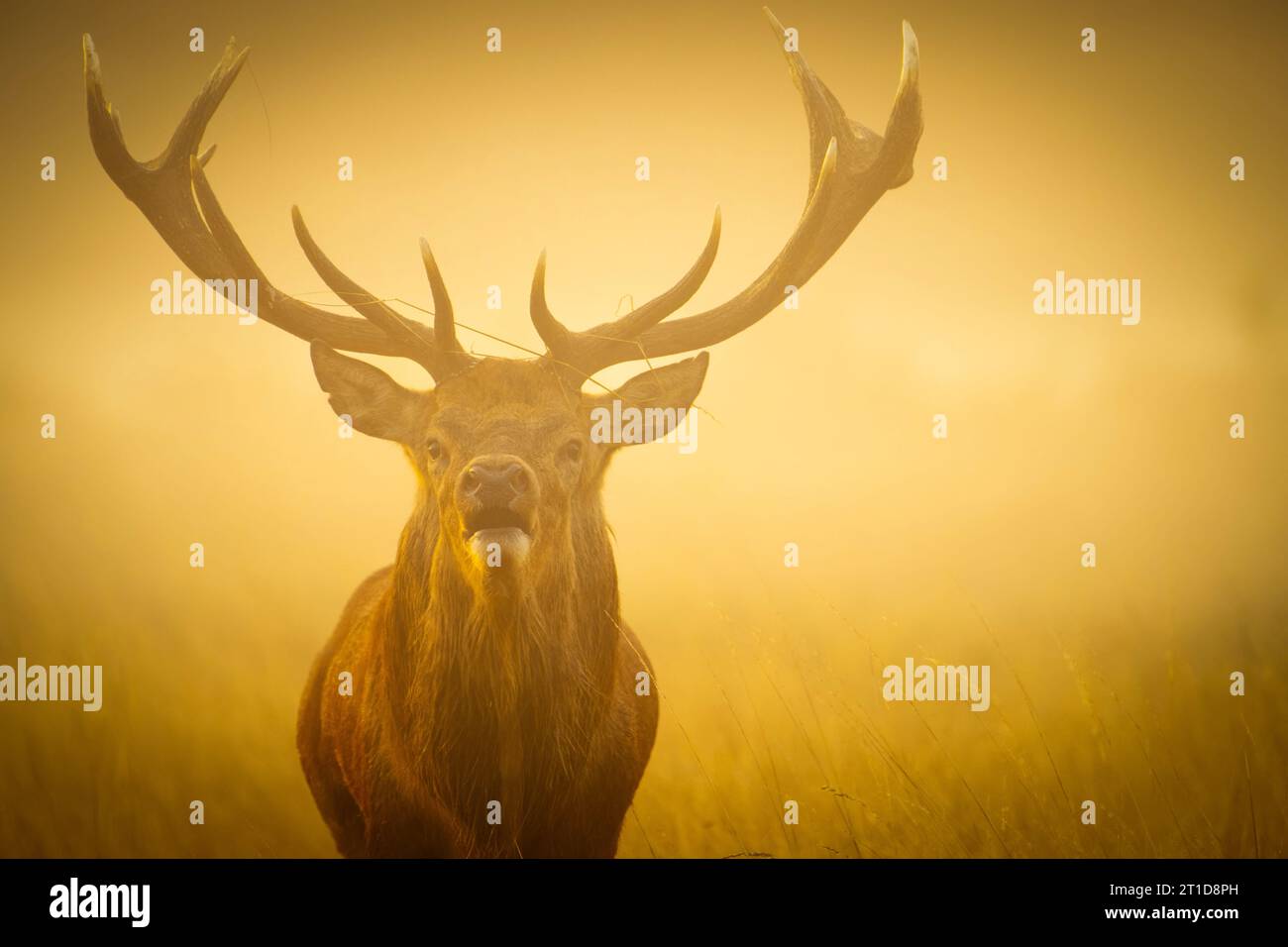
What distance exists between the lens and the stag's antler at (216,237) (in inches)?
135

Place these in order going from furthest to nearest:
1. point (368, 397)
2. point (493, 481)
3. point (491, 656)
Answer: point (368, 397)
point (491, 656)
point (493, 481)

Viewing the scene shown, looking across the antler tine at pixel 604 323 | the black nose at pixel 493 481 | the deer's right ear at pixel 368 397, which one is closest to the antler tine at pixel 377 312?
the deer's right ear at pixel 368 397

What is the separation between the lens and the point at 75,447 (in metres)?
4.88

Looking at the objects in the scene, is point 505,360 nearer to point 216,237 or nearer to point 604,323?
point 604,323

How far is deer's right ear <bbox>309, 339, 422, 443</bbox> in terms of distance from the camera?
3.36 meters

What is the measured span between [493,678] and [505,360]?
962 mm

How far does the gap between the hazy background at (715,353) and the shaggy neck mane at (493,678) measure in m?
1.30

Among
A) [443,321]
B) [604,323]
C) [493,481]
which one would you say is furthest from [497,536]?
[604,323]

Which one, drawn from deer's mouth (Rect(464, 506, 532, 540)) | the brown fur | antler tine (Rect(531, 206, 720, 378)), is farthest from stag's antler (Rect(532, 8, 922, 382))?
deer's mouth (Rect(464, 506, 532, 540))

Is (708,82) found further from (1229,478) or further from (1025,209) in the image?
(1229,478)

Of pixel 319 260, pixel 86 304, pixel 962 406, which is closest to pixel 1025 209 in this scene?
pixel 962 406

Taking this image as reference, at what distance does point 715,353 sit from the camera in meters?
5.13

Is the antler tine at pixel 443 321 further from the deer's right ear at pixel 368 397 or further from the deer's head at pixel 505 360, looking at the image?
the deer's right ear at pixel 368 397

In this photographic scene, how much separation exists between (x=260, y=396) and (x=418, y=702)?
2.45 m
